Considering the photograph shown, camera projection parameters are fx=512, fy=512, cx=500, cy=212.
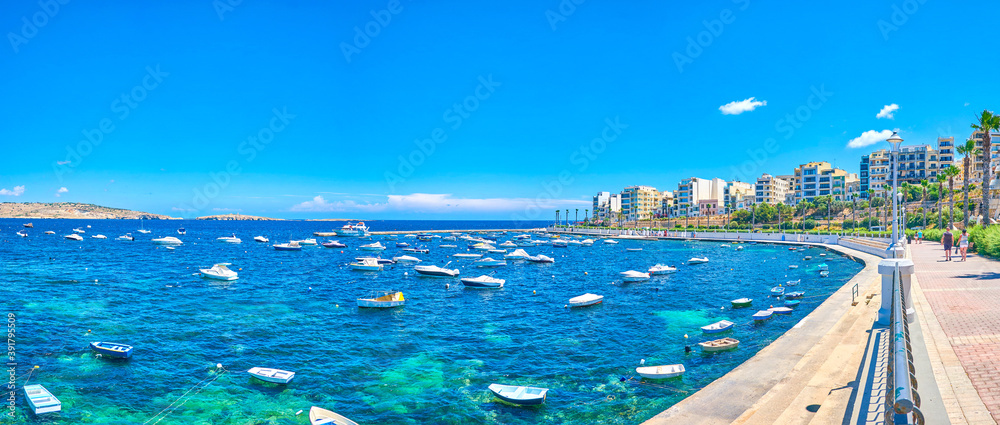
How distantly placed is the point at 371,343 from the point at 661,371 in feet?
47.7

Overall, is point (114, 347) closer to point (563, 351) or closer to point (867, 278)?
point (563, 351)

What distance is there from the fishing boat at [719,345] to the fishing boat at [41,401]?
24.9m

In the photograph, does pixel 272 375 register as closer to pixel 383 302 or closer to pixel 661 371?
pixel 661 371

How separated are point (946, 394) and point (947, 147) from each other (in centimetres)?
17311

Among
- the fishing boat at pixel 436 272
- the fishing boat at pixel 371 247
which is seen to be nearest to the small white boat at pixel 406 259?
the fishing boat at pixel 436 272

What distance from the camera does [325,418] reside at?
51.3 ft

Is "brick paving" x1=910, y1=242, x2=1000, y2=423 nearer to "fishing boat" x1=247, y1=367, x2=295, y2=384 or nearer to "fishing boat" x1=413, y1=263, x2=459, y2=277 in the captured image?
"fishing boat" x1=247, y1=367, x2=295, y2=384

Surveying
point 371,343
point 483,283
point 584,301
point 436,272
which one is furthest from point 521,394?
point 436,272

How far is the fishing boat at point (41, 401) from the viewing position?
55.9 feet

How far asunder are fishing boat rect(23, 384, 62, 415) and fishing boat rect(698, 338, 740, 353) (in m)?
24.9

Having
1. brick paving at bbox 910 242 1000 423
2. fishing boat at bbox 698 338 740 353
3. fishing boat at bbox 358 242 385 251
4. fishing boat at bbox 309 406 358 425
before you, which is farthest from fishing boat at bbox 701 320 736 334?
fishing boat at bbox 358 242 385 251

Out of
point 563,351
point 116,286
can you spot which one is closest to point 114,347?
point 563,351

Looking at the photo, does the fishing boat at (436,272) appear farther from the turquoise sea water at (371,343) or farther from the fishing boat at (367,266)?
the fishing boat at (367,266)

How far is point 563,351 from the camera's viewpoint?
24547 millimetres
